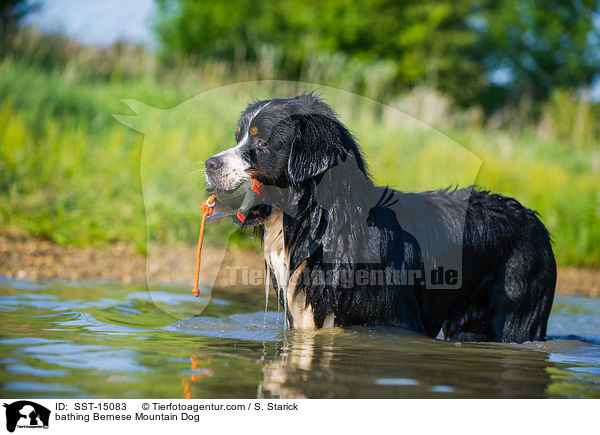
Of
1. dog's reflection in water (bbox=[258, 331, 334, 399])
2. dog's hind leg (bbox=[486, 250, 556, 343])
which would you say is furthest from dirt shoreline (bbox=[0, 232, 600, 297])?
dog's hind leg (bbox=[486, 250, 556, 343])

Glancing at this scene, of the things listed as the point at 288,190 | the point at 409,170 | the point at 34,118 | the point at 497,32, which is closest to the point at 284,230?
the point at 288,190

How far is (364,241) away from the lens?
448cm

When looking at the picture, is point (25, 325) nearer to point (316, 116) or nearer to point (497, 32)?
point (316, 116)

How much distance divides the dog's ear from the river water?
43.5 inches

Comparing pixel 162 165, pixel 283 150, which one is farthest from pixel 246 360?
pixel 162 165

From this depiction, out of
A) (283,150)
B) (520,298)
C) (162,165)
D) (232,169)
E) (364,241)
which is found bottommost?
(520,298)

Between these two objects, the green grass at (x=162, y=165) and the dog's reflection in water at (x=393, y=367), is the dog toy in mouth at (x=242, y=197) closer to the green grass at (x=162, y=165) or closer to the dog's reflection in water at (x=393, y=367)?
the dog's reflection in water at (x=393, y=367)

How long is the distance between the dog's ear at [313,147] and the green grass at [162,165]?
10.9ft

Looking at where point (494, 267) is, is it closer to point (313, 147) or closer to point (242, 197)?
point (313, 147)

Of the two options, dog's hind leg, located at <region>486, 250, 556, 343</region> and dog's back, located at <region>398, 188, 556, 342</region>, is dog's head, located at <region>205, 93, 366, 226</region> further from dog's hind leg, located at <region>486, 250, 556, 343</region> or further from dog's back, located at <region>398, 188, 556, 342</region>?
dog's hind leg, located at <region>486, 250, 556, 343</region>

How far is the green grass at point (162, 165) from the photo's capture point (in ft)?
30.3
